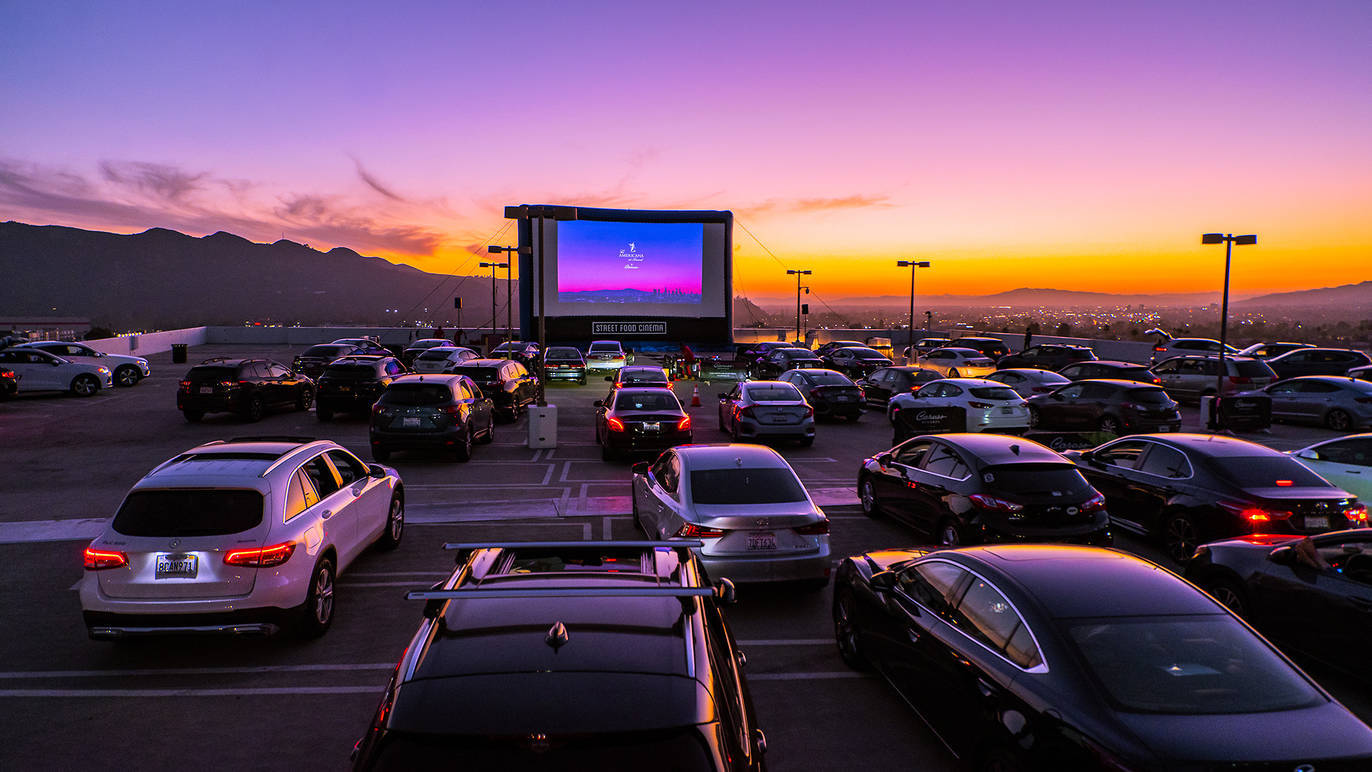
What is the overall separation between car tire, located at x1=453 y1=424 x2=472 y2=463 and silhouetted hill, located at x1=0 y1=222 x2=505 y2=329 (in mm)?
145981

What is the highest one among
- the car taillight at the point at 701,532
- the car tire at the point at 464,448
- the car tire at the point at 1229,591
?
the car taillight at the point at 701,532

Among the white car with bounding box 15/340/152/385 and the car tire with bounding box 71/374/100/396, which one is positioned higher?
the white car with bounding box 15/340/152/385

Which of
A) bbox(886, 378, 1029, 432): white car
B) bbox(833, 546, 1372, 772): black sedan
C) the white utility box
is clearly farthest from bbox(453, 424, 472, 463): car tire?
bbox(833, 546, 1372, 772): black sedan

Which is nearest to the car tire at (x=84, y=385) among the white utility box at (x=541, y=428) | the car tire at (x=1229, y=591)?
the white utility box at (x=541, y=428)

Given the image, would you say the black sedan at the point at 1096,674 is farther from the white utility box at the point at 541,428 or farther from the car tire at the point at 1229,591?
the white utility box at the point at 541,428

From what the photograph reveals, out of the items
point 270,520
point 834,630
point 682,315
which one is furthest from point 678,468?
point 682,315

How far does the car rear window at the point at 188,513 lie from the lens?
6461 millimetres

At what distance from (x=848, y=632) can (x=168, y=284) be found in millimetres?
192355

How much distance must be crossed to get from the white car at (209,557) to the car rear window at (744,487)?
3.72 metres

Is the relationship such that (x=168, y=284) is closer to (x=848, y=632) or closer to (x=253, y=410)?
(x=253, y=410)

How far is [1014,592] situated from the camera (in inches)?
185

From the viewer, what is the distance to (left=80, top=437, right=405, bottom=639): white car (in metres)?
6.31

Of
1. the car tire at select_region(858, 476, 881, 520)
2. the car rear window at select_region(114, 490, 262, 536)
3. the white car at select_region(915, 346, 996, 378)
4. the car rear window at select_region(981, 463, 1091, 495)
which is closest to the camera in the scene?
the car rear window at select_region(114, 490, 262, 536)

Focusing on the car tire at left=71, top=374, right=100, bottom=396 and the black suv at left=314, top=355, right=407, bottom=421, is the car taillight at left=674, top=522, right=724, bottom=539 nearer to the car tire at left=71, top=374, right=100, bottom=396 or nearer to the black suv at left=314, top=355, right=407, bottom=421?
the black suv at left=314, top=355, right=407, bottom=421
